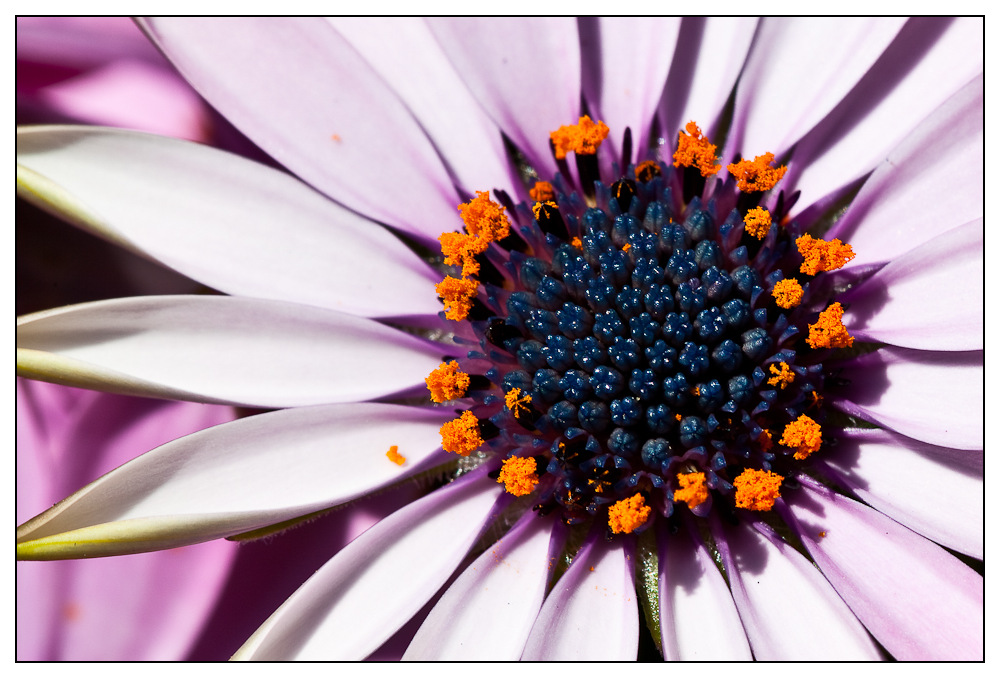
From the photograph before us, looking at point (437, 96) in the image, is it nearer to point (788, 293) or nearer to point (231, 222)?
point (231, 222)

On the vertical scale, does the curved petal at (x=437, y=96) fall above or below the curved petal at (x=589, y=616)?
above

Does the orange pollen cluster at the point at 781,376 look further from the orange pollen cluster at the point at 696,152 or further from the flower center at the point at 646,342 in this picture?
the orange pollen cluster at the point at 696,152

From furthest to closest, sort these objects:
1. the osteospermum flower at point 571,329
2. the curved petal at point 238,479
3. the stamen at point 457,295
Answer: the stamen at point 457,295 → the osteospermum flower at point 571,329 → the curved petal at point 238,479

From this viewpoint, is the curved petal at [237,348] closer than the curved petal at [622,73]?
Yes

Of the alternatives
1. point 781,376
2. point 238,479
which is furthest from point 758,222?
point 238,479

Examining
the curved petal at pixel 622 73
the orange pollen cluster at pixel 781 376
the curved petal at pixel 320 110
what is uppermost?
the curved petal at pixel 320 110

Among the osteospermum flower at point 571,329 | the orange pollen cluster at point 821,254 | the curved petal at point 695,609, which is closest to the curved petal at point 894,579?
the osteospermum flower at point 571,329

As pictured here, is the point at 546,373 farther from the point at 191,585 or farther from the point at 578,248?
the point at 191,585

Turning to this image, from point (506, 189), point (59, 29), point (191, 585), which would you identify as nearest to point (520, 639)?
point (191, 585)
